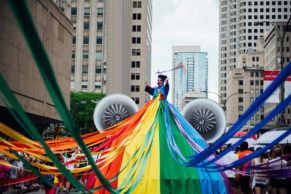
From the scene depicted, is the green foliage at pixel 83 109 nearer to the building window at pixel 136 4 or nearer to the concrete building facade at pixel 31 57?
the concrete building facade at pixel 31 57

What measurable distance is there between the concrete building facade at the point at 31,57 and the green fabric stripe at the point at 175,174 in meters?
9.51

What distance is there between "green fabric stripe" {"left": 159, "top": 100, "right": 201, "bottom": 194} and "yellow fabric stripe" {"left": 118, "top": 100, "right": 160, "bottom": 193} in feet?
0.29

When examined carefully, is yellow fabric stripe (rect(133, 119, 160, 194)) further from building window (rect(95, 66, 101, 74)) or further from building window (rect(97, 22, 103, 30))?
building window (rect(97, 22, 103, 30))

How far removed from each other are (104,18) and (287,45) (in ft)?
138

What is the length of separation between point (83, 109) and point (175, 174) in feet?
160

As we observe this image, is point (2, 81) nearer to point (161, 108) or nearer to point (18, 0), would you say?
point (18, 0)

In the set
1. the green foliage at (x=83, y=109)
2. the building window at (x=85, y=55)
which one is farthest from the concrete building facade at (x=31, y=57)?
the building window at (x=85, y=55)

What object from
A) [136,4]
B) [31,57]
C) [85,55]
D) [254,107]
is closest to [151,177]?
[254,107]

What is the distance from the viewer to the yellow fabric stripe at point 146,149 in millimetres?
7191

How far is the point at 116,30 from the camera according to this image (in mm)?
73938

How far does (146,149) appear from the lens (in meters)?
7.55

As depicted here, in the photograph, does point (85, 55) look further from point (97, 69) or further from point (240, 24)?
point (240, 24)

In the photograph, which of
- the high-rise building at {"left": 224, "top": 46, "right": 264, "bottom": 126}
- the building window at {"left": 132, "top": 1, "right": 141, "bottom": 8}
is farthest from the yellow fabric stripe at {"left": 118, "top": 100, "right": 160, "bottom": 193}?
the high-rise building at {"left": 224, "top": 46, "right": 264, "bottom": 126}

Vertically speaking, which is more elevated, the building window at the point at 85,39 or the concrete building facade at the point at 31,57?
the building window at the point at 85,39
